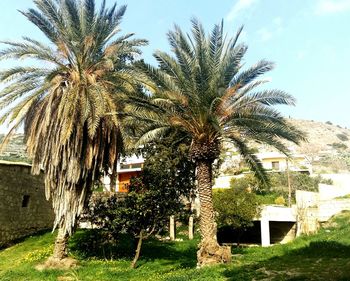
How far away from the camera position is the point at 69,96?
16375 mm

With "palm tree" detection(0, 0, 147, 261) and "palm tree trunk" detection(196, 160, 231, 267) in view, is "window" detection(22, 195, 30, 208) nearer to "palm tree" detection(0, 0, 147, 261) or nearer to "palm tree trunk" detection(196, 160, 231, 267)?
"palm tree" detection(0, 0, 147, 261)

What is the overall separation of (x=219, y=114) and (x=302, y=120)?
153 m

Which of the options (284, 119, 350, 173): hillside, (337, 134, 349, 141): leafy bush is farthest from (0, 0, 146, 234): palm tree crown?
(337, 134, 349, 141): leafy bush

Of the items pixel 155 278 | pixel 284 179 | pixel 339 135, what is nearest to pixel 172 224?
pixel 155 278

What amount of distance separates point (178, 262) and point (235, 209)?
11.0 meters

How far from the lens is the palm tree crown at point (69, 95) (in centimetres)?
1670

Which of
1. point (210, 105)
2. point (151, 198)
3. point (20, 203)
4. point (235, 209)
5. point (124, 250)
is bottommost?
point (124, 250)

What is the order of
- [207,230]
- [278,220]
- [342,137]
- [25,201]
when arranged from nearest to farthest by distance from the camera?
[207,230], [25,201], [278,220], [342,137]

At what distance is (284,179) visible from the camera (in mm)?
46219

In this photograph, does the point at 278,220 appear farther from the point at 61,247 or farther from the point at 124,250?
the point at 61,247

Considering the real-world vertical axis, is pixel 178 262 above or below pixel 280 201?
below

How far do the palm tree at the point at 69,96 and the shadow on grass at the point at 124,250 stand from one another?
228 cm

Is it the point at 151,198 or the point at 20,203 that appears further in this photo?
the point at 20,203

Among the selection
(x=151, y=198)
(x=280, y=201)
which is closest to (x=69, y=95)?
(x=151, y=198)
